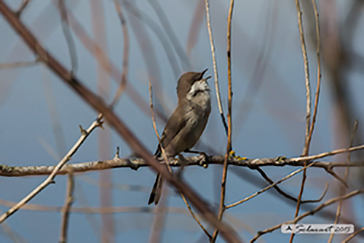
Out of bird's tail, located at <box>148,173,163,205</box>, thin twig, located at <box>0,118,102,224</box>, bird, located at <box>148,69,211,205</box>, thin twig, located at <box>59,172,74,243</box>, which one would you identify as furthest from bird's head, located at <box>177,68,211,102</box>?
thin twig, located at <box>59,172,74,243</box>

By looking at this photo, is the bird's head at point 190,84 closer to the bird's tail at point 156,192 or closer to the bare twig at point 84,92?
the bird's tail at point 156,192

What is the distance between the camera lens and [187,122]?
6.52 metres

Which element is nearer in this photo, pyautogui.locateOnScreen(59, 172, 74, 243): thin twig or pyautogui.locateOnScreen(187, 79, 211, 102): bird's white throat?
pyautogui.locateOnScreen(59, 172, 74, 243): thin twig

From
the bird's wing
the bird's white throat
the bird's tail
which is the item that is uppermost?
the bird's white throat

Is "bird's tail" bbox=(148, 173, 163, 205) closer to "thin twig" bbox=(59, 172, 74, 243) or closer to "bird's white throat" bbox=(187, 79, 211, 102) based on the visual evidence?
"bird's white throat" bbox=(187, 79, 211, 102)

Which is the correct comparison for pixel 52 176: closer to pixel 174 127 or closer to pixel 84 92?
pixel 84 92

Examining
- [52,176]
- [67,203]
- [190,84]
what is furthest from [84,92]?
[190,84]

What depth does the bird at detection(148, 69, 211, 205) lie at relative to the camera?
6293 mm

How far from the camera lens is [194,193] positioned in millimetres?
1086

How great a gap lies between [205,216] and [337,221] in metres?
1.59

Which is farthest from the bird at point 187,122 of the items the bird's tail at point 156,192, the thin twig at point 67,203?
the thin twig at point 67,203

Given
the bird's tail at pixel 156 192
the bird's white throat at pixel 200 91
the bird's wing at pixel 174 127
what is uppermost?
the bird's white throat at pixel 200 91

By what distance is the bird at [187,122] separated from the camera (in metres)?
6.29

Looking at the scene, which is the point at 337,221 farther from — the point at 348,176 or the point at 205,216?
the point at 205,216
